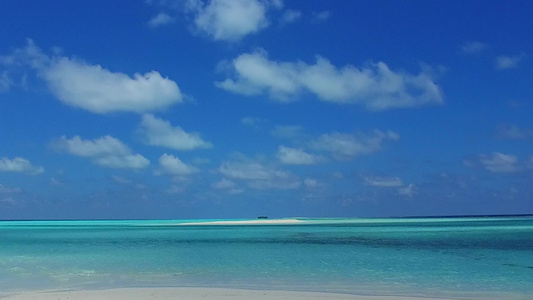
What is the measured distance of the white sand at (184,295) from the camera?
49.3 ft

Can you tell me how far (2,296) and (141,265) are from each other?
8.59 metres

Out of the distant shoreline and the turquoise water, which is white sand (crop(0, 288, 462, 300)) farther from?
the turquoise water

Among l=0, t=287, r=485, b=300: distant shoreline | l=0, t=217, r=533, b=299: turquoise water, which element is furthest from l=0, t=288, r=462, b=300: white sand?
l=0, t=217, r=533, b=299: turquoise water

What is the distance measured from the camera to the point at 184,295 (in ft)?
50.8

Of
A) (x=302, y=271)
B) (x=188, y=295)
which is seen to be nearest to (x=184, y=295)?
(x=188, y=295)

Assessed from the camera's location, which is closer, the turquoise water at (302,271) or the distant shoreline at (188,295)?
the distant shoreline at (188,295)

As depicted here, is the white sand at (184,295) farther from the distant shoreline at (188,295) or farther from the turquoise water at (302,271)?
the turquoise water at (302,271)

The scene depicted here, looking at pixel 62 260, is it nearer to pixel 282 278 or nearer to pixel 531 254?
pixel 282 278

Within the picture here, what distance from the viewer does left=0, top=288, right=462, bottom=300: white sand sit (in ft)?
49.3

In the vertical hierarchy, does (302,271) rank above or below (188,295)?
above

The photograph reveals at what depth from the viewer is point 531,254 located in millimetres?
28234

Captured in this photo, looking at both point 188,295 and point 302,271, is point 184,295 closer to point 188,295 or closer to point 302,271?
point 188,295

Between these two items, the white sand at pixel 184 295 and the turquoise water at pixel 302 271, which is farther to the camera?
the turquoise water at pixel 302 271

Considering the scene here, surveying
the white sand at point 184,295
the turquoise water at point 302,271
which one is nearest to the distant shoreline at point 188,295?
the white sand at point 184,295
